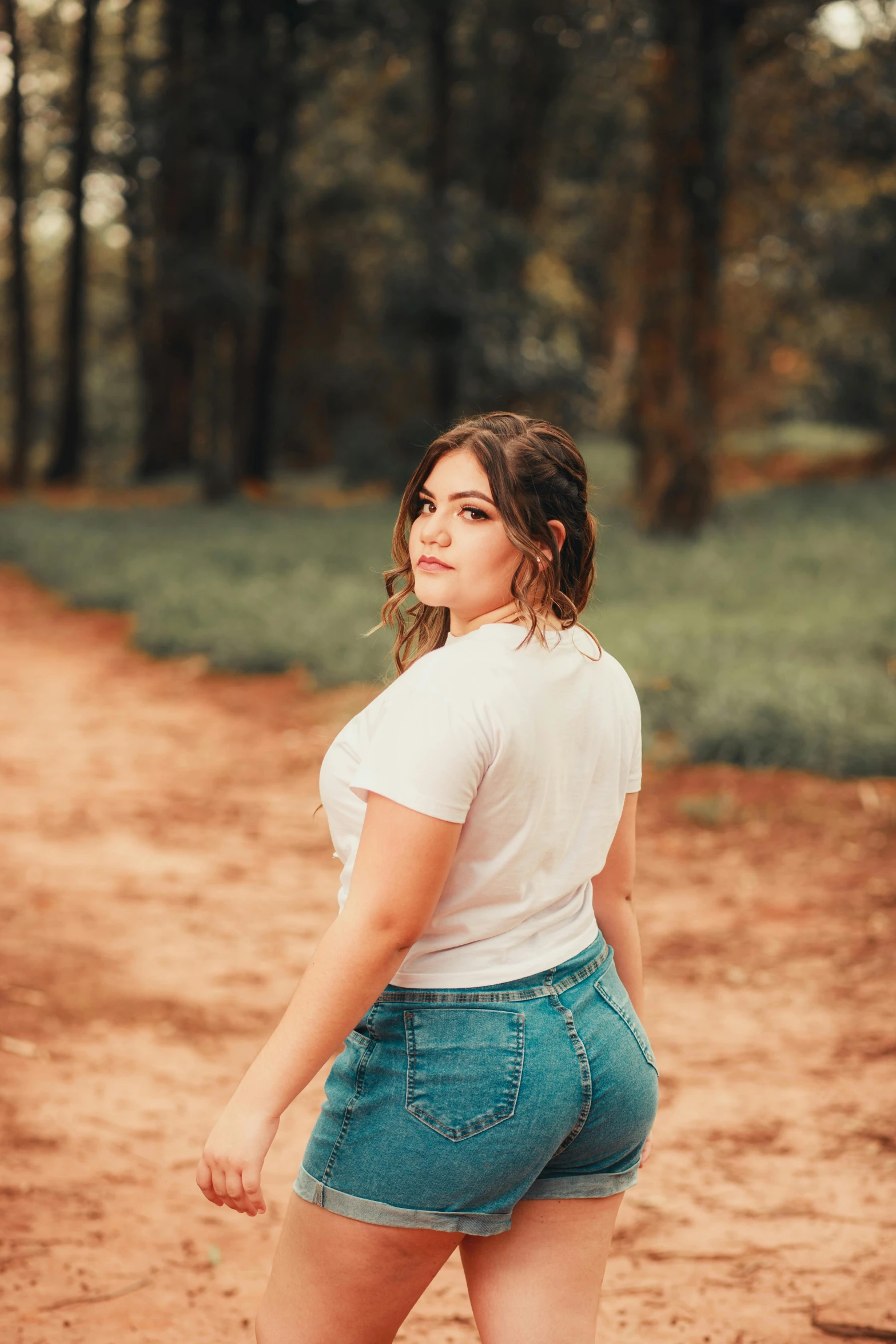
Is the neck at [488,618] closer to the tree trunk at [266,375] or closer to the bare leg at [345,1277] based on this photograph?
the bare leg at [345,1277]

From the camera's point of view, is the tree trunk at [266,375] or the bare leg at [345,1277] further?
the tree trunk at [266,375]

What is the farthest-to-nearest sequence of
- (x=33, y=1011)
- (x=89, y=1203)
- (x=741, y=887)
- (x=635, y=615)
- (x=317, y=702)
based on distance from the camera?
(x=635, y=615)
(x=317, y=702)
(x=741, y=887)
(x=33, y=1011)
(x=89, y=1203)

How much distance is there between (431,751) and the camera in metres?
1.59

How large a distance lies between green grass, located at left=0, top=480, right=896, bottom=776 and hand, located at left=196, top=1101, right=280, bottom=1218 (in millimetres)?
6147

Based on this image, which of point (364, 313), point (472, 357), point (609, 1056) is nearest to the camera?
point (609, 1056)

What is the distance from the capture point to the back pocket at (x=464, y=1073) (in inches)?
66.7

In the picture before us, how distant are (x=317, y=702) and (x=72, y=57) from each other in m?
23.4

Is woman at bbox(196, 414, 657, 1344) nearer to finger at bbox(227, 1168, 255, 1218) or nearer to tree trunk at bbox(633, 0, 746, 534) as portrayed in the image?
finger at bbox(227, 1168, 255, 1218)

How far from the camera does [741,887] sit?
20.0 feet

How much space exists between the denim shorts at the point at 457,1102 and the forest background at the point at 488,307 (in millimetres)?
5640

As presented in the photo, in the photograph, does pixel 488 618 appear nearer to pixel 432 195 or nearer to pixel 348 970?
pixel 348 970

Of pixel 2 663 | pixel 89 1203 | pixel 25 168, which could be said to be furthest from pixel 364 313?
pixel 89 1203

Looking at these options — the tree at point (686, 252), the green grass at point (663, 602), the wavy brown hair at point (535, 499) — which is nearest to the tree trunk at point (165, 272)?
the green grass at point (663, 602)

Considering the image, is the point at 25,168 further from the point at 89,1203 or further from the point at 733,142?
the point at 89,1203
